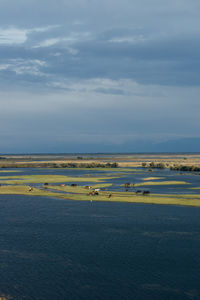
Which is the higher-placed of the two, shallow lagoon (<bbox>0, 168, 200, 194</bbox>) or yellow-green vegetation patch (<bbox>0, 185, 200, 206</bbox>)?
shallow lagoon (<bbox>0, 168, 200, 194</bbox>)

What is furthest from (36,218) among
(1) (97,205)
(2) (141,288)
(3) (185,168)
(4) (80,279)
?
(3) (185,168)

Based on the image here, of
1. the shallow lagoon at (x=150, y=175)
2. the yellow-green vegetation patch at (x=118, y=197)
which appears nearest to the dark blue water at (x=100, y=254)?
the yellow-green vegetation patch at (x=118, y=197)

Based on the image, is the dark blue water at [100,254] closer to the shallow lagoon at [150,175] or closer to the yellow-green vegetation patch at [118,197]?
the yellow-green vegetation patch at [118,197]

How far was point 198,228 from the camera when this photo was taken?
2773cm

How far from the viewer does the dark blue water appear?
55.7 ft

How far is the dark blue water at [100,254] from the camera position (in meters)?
17.0

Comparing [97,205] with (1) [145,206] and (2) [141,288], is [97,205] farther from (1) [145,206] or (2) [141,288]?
(2) [141,288]

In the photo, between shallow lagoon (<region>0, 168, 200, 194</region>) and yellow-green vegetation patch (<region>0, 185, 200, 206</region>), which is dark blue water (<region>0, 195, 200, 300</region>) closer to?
yellow-green vegetation patch (<region>0, 185, 200, 206</region>)

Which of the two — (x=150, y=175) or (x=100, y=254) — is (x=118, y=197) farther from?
(x=150, y=175)

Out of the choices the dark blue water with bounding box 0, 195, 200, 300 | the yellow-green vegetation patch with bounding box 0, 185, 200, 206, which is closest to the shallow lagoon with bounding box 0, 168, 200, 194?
the yellow-green vegetation patch with bounding box 0, 185, 200, 206

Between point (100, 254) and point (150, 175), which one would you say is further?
point (150, 175)

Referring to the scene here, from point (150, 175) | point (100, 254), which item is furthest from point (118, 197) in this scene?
point (150, 175)

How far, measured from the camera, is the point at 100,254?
21844 millimetres

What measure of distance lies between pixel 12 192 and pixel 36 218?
713 inches
